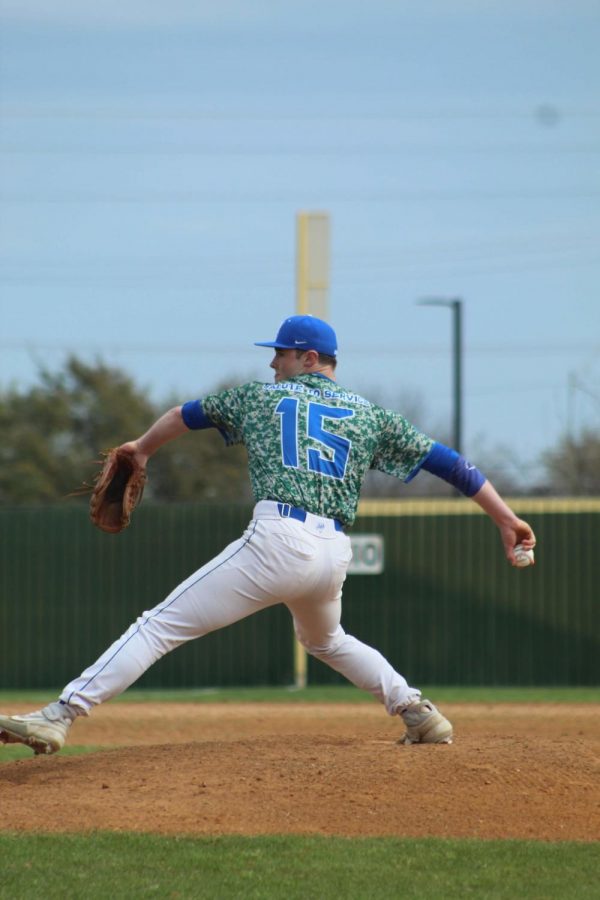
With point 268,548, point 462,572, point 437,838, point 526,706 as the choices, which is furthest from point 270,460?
point 462,572

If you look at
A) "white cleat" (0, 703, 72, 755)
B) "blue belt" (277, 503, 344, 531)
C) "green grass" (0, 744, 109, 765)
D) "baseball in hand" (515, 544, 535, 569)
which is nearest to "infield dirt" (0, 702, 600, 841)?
"white cleat" (0, 703, 72, 755)

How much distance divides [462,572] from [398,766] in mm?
10666

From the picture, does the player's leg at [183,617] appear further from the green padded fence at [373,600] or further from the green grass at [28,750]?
the green padded fence at [373,600]

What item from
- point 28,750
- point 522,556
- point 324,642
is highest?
point 522,556

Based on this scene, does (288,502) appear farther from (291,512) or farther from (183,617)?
(183,617)

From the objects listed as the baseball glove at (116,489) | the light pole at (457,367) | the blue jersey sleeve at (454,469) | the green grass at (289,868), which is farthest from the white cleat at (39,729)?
the light pole at (457,367)

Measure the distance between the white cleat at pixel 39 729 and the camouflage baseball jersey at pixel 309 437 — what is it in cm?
121

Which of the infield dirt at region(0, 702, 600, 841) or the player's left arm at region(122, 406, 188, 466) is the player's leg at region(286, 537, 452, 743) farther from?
the player's left arm at region(122, 406, 188, 466)

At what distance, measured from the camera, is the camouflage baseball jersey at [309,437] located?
542 cm

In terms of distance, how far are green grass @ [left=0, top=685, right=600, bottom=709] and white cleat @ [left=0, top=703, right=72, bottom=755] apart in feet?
25.4

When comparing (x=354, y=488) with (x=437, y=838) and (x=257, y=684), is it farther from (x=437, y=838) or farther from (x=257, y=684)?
(x=257, y=684)

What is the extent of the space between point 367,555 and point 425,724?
9909mm

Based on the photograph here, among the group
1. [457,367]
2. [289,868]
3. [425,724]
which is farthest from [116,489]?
[457,367]

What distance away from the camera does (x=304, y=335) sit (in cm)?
567
